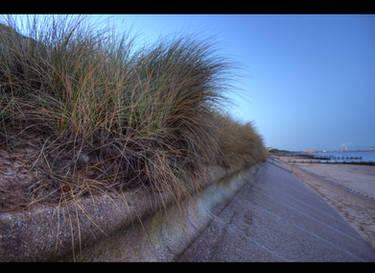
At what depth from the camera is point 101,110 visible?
2.49ft

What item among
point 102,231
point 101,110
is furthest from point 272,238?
point 101,110

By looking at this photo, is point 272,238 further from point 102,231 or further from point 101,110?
point 101,110

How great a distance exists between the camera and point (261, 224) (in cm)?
100

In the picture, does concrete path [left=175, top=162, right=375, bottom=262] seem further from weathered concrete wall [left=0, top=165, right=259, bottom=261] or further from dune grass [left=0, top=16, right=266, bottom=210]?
dune grass [left=0, top=16, right=266, bottom=210]

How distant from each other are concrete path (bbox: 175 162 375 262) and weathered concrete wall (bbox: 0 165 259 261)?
0.09m

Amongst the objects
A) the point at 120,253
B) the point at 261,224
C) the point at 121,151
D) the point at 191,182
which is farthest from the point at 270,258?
the point at 121,151

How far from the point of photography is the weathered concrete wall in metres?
0.39

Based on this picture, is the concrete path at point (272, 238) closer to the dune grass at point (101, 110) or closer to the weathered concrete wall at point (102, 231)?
the weathered concrete wall at point (102, 231)

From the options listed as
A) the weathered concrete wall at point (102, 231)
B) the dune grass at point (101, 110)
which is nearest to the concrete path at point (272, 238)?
the weathered concrete wall at point (102, 231)

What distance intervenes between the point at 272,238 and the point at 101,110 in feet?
3.33

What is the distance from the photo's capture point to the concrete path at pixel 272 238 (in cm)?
70

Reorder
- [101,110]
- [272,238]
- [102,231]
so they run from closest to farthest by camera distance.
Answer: [102,231] < [101,110] < [272,238]

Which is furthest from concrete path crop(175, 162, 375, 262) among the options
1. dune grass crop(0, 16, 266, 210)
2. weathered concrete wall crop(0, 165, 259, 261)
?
dune grass crop(0, 16, 266, 210)
